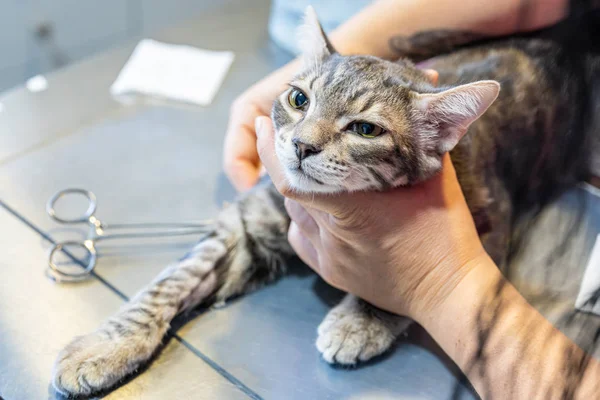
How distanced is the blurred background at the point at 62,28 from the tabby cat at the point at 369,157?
1.31 metres

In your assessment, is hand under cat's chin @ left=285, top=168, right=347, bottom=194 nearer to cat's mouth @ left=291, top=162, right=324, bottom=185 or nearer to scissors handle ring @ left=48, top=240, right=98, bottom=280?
cat's mouth @ left=291, top=162, right=324, bottom=185

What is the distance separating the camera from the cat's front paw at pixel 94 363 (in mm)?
801

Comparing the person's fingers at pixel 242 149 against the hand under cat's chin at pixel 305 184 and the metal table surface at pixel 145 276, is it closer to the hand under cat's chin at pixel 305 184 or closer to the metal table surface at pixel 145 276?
the metal table surface at pixel 145 276

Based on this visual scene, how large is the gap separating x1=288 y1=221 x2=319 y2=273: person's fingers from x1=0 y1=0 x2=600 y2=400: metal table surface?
72 mm

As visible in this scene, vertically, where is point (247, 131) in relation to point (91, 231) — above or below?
above

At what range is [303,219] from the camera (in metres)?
0.93

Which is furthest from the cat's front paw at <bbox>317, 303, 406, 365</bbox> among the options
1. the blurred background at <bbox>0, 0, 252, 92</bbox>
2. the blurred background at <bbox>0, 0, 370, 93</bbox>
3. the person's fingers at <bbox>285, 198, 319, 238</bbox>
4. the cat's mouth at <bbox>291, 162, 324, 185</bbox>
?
the blurred background at <bbox>0, 0, 252, 92</bbox>

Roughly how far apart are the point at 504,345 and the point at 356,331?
0.22 m

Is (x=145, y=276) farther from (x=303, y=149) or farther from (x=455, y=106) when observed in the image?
(x=455, y=106)

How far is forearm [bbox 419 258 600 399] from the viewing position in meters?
0.72

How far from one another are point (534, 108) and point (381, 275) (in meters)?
0.45

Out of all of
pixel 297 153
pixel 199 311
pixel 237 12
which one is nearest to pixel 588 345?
pixel 297 153

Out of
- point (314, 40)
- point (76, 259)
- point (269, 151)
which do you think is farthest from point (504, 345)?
point (76, 259)

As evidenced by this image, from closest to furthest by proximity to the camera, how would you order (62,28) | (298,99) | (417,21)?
1. (298,99)
2. (417,21)
3. (62,28)
